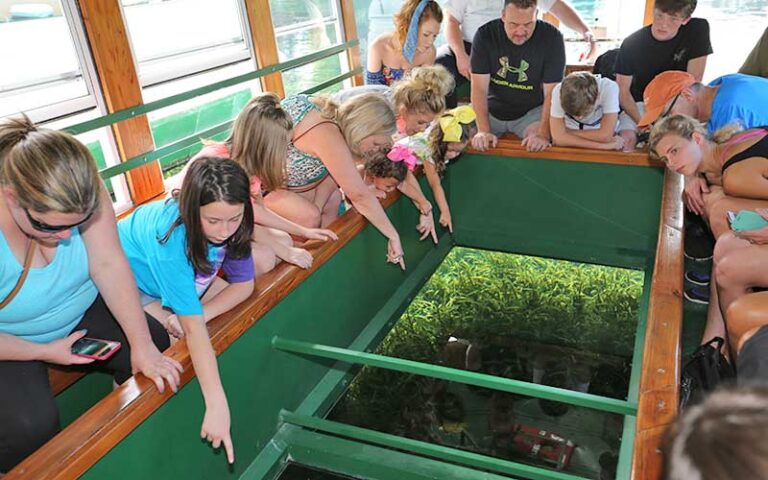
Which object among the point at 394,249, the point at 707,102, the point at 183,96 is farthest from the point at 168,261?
the point at 707,102

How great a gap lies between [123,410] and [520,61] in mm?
2749

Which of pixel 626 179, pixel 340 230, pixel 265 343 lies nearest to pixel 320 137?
pixel 340 230

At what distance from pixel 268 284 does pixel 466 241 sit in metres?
1.87

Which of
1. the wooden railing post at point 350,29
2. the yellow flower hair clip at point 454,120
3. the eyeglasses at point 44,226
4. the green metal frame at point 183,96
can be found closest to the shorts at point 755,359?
the eyeglasses at point 44,226

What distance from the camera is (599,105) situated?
10.6 feet

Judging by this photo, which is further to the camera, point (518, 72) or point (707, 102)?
point (518, 72)

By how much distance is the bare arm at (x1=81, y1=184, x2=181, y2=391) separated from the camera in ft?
5.02

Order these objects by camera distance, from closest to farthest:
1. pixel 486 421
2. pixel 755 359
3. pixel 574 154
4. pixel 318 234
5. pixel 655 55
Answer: pixel 755 359
pixel 318 234
pixel 486 421
pixel 574 154
pixel 655 55

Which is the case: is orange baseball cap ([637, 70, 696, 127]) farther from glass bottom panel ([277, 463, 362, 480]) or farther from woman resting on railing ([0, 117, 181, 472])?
woman resting on railing ([0, 117, 181, 472])

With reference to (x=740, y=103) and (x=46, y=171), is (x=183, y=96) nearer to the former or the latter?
(x=46, y=171)

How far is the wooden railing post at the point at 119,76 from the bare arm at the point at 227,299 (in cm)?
189

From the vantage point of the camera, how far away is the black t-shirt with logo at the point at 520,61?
10.8ft

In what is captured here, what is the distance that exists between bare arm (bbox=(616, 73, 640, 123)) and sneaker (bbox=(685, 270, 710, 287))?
1.03 metres

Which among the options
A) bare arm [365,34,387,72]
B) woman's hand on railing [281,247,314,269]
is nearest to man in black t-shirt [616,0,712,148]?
bare arm [365,34,387,72]
